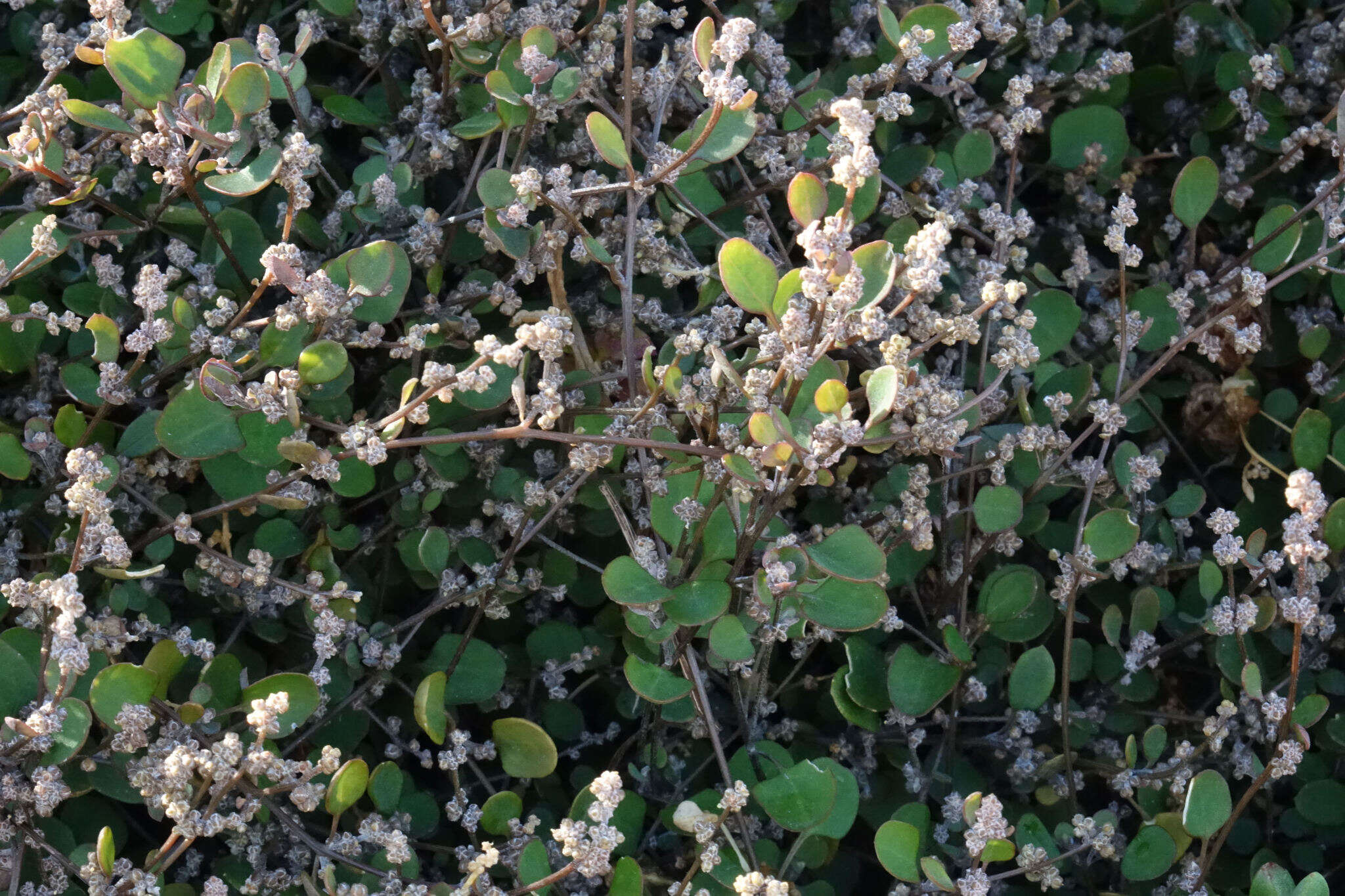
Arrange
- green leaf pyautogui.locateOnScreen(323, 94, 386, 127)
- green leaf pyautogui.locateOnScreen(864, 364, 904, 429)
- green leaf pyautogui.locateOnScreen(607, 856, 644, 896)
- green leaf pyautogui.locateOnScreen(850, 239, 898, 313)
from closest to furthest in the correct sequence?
green leaf pyautogui.locateOnScreen(864, 364, 904, 429), green leaf pyautogui.locateOnScreen(850, 239, 898, 313), green leaf pyautogui.locateOnScreen(607, 856, 644, 896), green leaf pyautogui.locateOnScreen(323, 94, 386, 127)

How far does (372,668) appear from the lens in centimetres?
123

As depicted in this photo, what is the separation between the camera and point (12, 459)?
112cm

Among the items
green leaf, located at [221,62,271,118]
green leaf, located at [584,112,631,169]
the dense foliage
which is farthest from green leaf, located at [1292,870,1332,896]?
green leaf, located at [221,62,271,118]

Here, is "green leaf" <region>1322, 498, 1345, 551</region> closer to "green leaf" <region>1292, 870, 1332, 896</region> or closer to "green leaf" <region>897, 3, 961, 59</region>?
"green leaf" <region>1292, 870, 1332, 896</region>

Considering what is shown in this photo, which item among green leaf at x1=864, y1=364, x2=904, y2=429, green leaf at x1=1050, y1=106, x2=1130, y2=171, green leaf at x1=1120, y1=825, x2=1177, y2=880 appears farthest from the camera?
green leaf at x1=1050, y1=106, x2=1130, y2=171

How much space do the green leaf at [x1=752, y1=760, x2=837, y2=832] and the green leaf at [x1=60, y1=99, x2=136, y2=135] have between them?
841mm

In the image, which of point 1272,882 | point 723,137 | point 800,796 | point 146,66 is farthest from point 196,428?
point 1272,882

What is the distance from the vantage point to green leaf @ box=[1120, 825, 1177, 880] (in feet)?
3.87

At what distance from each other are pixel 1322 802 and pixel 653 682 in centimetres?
76

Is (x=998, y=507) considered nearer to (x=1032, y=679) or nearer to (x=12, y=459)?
(x=1032, y=679)

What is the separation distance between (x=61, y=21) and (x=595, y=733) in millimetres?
969

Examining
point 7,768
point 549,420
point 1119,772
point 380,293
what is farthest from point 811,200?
point 7,768

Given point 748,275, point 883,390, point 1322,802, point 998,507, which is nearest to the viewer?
point 883,390

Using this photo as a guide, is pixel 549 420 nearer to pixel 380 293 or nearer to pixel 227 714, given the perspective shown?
pixel 380 293
